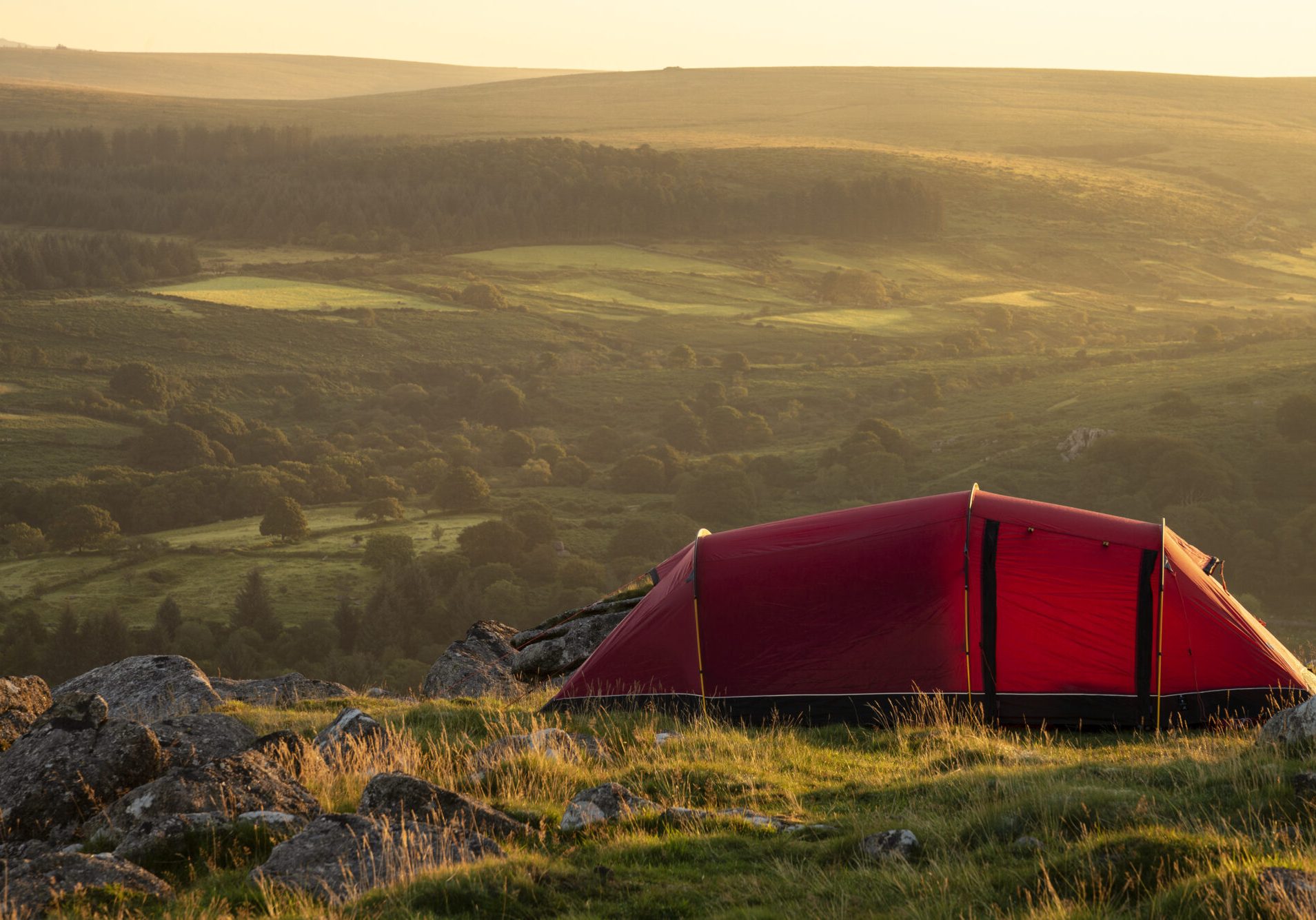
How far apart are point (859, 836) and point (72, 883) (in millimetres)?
5050

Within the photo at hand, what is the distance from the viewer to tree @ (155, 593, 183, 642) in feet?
257

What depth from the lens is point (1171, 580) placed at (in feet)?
47.3

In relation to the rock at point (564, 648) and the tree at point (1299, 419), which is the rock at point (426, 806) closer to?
the rock at point (564, 648)

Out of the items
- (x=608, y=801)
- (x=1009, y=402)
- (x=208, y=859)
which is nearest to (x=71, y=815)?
(x=208, y=859)

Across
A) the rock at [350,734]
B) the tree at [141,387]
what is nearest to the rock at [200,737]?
the rock at [350,734]

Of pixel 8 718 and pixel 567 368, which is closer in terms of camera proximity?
pixel 8 718

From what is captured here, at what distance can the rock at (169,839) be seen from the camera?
796 cm

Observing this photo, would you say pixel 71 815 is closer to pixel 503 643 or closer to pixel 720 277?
pixel 503 643

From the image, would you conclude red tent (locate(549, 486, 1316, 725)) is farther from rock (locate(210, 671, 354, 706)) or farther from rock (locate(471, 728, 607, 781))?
rock (locate(210, 671, 354, 706))

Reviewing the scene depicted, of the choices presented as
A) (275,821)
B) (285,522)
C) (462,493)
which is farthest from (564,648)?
(462,493)

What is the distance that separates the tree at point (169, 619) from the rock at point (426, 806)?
75.9 m

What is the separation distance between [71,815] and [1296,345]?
14784 cm

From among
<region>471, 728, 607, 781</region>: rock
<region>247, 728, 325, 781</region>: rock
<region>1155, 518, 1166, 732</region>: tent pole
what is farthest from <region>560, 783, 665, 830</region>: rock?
<region>1155, 518, 1166, 732</region>: tent pole

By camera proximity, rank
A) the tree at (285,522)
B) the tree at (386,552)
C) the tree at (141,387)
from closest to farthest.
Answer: the tree at (386,552) < the tree at (285,522) < the tree at (141,387)
